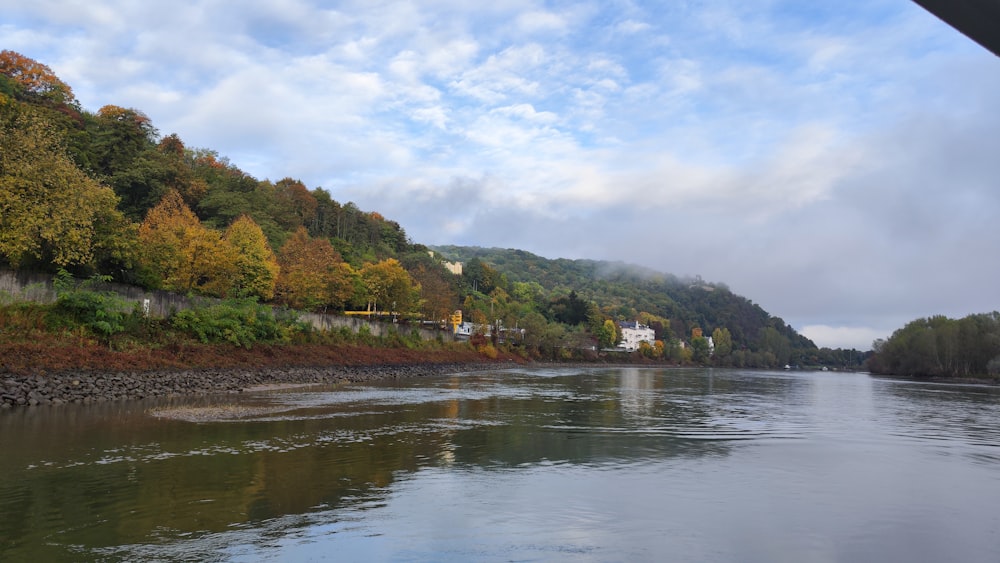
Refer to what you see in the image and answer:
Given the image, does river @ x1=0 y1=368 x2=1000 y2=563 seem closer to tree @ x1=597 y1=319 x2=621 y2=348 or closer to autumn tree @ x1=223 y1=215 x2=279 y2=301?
autumn tree @ x1=223 y1=215 x2=279 y2=301

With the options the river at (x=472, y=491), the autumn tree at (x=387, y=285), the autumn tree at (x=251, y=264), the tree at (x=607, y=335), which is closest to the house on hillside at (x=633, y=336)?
the tree at (x=607, y=335)

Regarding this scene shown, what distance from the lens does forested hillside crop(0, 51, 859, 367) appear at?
2769 centimetres

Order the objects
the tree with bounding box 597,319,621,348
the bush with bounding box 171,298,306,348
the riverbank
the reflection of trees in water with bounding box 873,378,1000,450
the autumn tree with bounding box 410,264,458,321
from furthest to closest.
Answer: the tree with bounding box 597,319,621,348
the autumn tree with bounding box 410,264,458,321
the bush with bounding box 171,298,306,348
the reflection of trees in water with bounding box 873,378,1000,450
the riverbank

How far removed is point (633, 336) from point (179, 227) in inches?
6370

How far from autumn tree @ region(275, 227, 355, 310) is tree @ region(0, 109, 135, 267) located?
2573cm

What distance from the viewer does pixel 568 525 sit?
9.30 metres

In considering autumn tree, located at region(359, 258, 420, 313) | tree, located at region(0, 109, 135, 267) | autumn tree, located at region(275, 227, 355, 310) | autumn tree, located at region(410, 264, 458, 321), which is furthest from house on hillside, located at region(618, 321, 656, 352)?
tree, located at region(0, 109, 135, 267)

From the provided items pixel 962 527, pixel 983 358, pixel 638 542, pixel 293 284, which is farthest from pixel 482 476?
pixel 983 358

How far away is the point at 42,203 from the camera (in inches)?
1069

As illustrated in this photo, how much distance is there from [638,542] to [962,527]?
5.96 meters

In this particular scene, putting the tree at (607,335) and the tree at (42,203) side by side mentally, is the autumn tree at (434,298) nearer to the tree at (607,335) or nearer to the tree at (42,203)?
the tree at (42,203)

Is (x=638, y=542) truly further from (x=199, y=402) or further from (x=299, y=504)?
(x=199, y=402)

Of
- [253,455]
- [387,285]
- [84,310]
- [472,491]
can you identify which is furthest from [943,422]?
[387,285]

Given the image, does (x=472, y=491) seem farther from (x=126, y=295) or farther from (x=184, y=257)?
(x=184, y=257)
